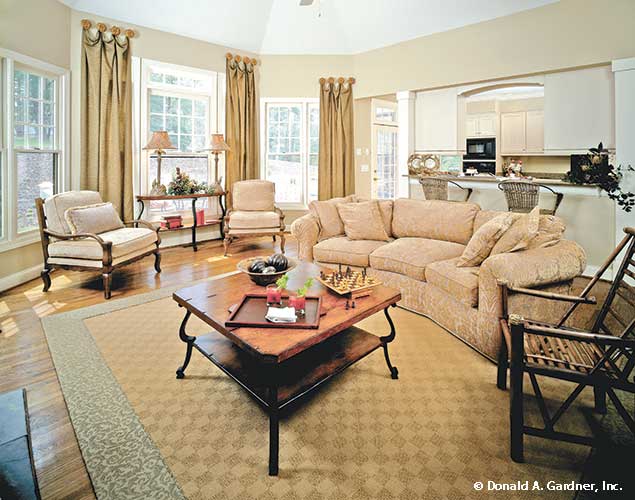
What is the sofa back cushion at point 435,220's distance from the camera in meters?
3.93

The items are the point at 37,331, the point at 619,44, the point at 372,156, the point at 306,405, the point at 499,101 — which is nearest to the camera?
the point at 306,405

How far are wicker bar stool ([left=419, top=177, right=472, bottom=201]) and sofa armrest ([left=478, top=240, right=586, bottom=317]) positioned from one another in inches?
131

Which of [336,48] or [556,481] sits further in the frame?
[336,48]

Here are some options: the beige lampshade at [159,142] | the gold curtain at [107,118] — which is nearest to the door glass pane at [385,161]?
the beige lampshade at [159,142]

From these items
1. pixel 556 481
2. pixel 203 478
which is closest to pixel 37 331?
pixel 203 478

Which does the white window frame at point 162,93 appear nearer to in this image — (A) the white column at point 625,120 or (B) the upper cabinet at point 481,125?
(A) the white column at point 625,120

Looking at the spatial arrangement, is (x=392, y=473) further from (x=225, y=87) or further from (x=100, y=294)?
(x=225, y=87)

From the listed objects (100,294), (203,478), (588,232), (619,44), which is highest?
(619,44)

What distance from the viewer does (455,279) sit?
3.04 m

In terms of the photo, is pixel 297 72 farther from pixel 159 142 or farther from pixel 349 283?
pixel 349 283

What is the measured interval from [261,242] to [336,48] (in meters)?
3.59

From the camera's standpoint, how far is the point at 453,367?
262 centimetres

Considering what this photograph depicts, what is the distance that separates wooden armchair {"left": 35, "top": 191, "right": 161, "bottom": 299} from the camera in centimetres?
404

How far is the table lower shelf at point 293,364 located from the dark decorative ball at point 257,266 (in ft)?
1.56
